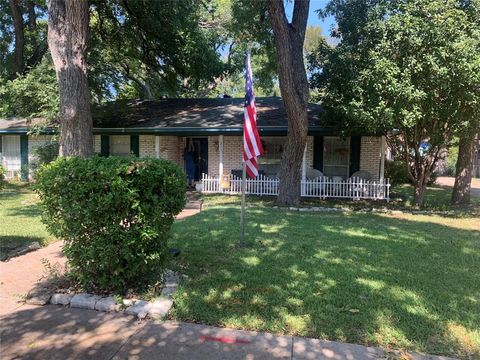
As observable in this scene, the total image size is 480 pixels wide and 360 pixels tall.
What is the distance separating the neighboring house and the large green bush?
449 inches

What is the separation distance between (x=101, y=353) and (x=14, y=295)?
1.86 metres

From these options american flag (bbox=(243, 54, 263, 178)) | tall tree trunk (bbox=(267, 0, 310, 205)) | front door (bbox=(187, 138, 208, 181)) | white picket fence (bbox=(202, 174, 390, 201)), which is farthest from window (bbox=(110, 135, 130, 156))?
american flag (bbox=(243, 54, 263, 178))

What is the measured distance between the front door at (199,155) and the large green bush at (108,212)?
44.1 ft

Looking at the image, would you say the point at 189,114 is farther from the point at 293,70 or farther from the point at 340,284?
the point at 340,284

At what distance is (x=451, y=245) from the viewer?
7.10m

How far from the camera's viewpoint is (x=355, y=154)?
629 inches

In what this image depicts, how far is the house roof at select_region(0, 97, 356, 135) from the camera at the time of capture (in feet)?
52.1

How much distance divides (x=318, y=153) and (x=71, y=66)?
10.5 metres

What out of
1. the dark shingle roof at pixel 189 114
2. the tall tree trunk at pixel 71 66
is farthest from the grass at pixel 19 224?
the dark shingle roof at pixel 189 114

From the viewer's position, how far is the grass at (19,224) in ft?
22.6

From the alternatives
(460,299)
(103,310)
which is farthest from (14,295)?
(460,299)

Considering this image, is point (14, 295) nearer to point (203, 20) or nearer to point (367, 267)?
point (367, 267)

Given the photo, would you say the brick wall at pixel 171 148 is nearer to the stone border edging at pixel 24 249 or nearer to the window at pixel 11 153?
the window at pixel 11 153

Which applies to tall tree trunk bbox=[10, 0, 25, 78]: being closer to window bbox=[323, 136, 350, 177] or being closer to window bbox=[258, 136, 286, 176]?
window bbox=[258, 136, 286, 176]
